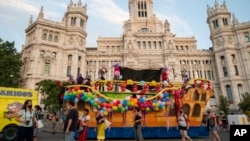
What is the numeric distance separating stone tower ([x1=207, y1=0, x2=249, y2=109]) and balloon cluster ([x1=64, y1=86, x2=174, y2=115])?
1468 inches

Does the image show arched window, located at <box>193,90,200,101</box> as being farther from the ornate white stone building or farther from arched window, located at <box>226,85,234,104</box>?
arched window, located at <box>226,85,234,104</box>

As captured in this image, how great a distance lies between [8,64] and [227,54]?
5131cm

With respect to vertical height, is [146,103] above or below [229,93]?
below

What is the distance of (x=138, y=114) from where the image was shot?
33.7 feet

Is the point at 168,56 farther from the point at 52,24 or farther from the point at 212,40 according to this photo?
the point at 52,24

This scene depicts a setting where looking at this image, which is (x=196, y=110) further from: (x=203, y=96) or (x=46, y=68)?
(x=46, y=68)

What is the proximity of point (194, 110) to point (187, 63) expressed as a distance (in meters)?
39.3

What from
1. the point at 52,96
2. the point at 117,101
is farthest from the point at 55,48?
the point at 117,101

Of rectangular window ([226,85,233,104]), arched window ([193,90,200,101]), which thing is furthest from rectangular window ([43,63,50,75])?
rectangular window ([226,85,233,104])

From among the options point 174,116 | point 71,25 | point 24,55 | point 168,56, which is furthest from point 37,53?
point 174,116

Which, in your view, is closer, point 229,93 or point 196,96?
point 196,96

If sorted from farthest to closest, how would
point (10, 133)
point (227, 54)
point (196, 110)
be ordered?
point (227, 54), point (196, 110), point (10, 133)

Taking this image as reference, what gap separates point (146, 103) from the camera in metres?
14.4

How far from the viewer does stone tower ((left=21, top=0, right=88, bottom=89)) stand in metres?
42.4
